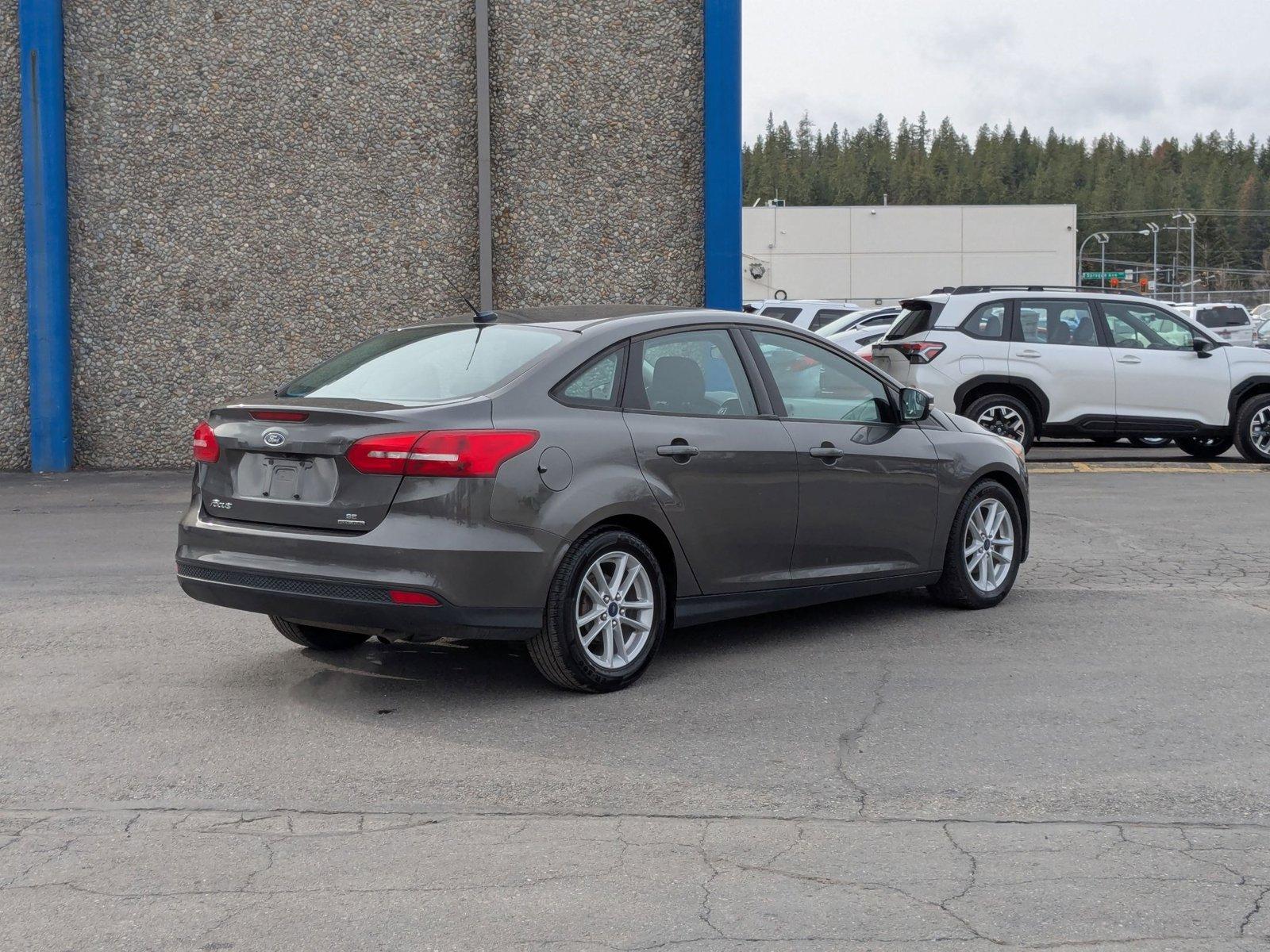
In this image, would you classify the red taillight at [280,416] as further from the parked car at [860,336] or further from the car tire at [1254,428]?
the parked car at [860,336]

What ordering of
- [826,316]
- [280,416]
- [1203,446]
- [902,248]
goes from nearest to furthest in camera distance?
1. [280,416]
2. [1203,446]
3. [826,316]
4. [902,248]

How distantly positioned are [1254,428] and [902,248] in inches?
2022

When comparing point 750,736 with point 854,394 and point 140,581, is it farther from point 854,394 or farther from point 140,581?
point 140,581

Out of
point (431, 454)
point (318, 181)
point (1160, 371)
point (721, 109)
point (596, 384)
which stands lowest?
point (1160, 371)

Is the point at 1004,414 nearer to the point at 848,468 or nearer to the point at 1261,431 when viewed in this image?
the point at 1261,431

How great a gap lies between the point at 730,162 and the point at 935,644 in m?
9.25

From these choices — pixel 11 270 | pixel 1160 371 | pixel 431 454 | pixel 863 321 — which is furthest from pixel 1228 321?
pixel 431 454

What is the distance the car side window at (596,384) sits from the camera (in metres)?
5.94

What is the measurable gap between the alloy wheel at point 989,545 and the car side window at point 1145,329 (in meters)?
8.10

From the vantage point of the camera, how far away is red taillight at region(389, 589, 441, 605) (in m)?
5.43

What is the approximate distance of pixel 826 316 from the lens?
3019 centimetres

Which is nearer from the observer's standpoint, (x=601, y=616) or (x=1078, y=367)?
(x=601, y=616)

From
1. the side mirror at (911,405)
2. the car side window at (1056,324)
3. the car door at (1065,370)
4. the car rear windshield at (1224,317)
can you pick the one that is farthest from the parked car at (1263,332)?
the side mirror at (911,405)

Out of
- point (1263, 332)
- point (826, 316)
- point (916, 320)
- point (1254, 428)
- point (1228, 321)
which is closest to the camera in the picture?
point (1254, 428)
